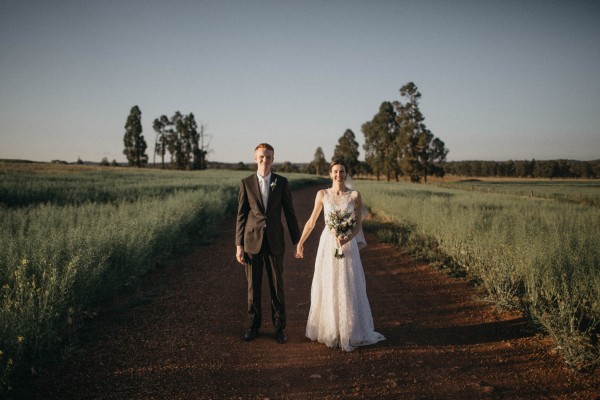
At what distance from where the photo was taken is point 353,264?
424 cm

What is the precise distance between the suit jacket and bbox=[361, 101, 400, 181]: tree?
171 ft

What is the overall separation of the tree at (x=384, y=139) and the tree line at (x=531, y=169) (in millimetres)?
39624

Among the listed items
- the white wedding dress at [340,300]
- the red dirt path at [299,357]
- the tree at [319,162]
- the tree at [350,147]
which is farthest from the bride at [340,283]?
the tree at [319,162]

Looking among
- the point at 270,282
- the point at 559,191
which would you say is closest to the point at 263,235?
the point at 270,282

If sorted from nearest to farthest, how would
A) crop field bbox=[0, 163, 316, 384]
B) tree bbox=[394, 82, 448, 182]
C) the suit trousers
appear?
1. crop field bbox=[0, 163, 316, 384]
2. the suit trousers
3. tree bbox=[394, 82, 448, 182]

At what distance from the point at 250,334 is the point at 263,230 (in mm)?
1424

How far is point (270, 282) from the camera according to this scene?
4383mm

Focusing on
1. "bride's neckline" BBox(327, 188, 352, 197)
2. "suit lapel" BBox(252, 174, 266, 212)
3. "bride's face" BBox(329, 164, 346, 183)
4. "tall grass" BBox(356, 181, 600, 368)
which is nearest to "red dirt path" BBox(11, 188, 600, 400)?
"tall grass" BBox(356, 181, 600, 368)

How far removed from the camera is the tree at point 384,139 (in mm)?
55250

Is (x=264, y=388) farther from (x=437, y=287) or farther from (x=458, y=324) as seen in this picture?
(x=437, y=287)

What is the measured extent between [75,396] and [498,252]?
269 inches

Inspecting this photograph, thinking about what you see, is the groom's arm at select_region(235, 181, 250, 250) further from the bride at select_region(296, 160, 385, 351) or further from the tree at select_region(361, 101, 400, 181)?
the tree at select_region(361, 101, 400, 181)

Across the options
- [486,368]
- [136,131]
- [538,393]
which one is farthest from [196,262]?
[136,131]

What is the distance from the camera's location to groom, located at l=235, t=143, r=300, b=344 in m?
4.20
